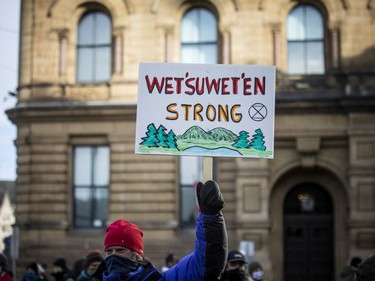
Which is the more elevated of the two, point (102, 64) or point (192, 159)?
point (102, 64)

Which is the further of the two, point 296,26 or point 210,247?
point 296,26

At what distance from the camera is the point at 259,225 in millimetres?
24719

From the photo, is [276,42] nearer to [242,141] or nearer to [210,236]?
[242,141]

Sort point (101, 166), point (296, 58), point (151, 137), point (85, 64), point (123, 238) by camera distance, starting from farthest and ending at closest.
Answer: point (85, 64) < point (101, 166) < point (296, 58) < point (151, 137) < point (123, 238)

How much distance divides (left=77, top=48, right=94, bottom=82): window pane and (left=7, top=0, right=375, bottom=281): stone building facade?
32 mm

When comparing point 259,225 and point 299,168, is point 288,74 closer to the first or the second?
point 299,168

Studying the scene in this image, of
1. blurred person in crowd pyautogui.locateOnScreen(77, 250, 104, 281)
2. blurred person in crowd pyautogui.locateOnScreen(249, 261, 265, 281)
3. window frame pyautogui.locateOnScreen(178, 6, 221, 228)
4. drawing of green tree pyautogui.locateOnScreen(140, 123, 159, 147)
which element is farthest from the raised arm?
window frame pyautogui.locateOnScreen(178, 6, 221, 228)

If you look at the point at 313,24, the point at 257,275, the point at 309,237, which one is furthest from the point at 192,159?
the point at 257,275

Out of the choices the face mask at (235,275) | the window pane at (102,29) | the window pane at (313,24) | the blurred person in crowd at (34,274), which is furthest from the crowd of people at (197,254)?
the window pane at (102,29)

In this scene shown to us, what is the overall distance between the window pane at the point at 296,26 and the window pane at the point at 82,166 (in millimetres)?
7425

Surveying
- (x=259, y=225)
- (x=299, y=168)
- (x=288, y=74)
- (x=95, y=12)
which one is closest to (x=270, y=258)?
(x=259, y=225)

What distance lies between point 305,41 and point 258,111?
2023 centimetres

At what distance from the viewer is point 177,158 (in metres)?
25.7

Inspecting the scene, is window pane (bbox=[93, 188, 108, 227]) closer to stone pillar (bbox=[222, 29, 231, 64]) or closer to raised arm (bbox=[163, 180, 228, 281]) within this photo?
stone pillar (bbox=[222, 29, 231, 64])
